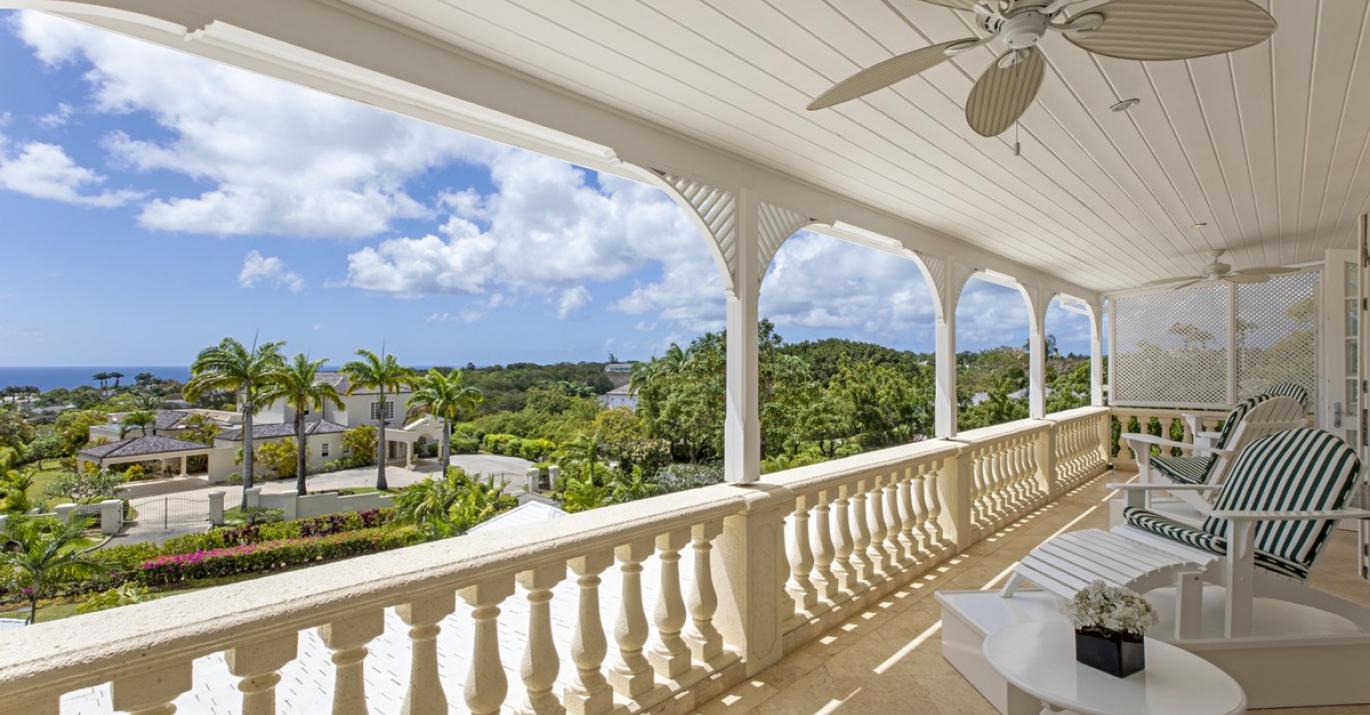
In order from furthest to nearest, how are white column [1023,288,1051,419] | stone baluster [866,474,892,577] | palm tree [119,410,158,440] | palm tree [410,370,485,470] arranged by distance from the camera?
white column [1023,288,1051,419], palm tree [410,370,485,470], stone baluster [866,474,892,577], palm tree [119,410,158,440]

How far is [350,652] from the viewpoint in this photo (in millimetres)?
1549

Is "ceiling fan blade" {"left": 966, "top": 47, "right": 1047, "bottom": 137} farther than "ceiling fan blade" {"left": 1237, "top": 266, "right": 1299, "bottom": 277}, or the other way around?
"ceiling fan blade" {"left": 1237, "top": 266, "right": 1299, "bottom": 277}

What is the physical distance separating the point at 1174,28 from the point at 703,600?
92.1 inches

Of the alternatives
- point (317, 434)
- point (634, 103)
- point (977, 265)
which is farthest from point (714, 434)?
point (634, 103)

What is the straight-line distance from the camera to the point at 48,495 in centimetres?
223

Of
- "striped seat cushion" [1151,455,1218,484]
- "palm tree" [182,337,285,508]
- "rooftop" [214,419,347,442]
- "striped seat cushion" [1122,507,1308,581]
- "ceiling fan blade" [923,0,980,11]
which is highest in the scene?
"ceiling fan blade" [923,0,980,11]

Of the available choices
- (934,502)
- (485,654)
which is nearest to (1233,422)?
(934,502)

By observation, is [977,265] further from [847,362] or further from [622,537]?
[847,362]

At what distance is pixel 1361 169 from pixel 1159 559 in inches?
107

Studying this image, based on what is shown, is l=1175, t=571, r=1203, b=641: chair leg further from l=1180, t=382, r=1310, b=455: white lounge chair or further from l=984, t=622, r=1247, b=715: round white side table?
l=1180, t=382, r=1310, b=455: white lounge chair

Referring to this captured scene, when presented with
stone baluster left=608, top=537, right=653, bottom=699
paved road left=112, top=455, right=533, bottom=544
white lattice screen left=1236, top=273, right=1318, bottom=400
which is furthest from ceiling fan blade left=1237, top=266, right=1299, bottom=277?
paved road left=112, top=455, right=533, bottom=544

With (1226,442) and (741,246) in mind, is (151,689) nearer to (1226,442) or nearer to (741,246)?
(741,246)

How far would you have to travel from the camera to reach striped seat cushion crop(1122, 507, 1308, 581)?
2.53 m

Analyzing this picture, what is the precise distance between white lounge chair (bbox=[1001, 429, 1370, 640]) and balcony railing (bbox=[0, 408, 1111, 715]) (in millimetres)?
1010
